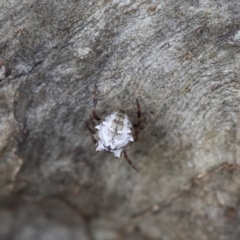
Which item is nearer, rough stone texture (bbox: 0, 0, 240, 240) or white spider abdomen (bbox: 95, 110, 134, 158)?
rough stone texture (bbox: 0, 0, 240, 240)

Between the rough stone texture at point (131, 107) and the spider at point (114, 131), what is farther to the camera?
the spider at point (114, 131)

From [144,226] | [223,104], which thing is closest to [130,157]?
[144,226]

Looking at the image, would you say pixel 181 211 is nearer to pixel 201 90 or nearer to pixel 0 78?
pixel 201 90

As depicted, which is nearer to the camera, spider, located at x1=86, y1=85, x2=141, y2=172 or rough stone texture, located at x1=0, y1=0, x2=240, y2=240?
rough stone texture, located at x1=0, y1=0, x2=240, y2=240
